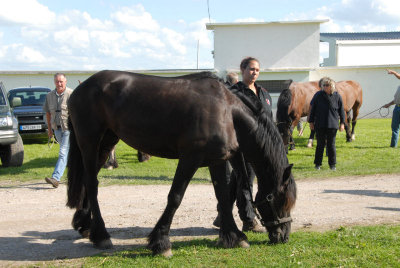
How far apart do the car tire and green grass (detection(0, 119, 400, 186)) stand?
Answer: 253 mm

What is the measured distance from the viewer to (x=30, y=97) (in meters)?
16.4

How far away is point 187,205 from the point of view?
6.64 m

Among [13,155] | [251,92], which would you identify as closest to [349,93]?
[13,155]

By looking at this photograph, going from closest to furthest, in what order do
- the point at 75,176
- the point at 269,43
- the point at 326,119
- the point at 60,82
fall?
1. the point at 75,176
2. the point at 60,82
3. the point at 326,119
4. the point at 269,43

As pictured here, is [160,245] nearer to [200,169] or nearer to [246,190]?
[246,190]

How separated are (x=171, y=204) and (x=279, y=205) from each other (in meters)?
1.14

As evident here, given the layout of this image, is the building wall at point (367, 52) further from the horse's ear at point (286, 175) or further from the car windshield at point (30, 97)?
the horse's ear at point (286, 175)

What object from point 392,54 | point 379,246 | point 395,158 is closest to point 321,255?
point 379,246

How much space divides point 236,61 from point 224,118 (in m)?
20.4

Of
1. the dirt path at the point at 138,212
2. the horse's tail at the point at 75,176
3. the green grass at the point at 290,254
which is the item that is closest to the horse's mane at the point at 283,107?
the dirt path at the point at 138,212

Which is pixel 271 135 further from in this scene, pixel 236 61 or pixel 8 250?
pixel 236 61

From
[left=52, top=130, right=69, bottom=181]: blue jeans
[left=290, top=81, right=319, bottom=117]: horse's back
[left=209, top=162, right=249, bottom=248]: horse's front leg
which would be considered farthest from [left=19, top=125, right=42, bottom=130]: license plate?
[left=209, top=162, right=249, bottom=248]: horse's front leg

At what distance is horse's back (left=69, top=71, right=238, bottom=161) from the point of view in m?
4.21

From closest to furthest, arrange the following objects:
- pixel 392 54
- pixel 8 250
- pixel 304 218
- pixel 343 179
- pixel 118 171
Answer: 1. pixel 8 250
2. pixel 304 218
3. pixel 343 179
4. pixel 118 171
5. pixel 392 54
